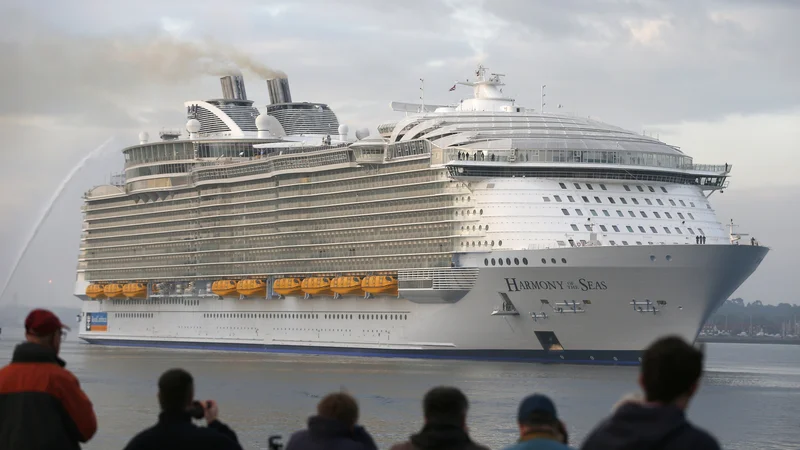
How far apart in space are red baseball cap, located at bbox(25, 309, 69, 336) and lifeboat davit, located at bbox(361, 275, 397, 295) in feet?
174

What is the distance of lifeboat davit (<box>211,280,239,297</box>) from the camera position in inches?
2968

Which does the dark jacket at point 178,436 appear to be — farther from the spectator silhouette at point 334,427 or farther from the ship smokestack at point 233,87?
the ship smokestack at point 233,87

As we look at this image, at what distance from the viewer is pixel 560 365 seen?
2210 inches

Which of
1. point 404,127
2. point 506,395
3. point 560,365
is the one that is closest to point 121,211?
point 404,127

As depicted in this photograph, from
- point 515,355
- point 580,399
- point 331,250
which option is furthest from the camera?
point 331,250

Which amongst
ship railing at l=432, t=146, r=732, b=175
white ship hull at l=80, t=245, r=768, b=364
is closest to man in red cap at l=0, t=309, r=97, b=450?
white ship hull at l=80, t=245, r=768, b=364

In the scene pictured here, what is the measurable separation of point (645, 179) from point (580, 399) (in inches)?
786

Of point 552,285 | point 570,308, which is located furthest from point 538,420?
point 570,308

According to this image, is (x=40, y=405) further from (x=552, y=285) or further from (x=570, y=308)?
(x=570, y=308)

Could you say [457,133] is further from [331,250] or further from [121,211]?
[121,211]

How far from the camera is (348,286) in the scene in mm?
65562

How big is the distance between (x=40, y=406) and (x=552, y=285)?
4609cm

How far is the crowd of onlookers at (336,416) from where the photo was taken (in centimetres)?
691

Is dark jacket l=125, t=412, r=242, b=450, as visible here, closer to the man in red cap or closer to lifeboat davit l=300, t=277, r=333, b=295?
the man in red cap
